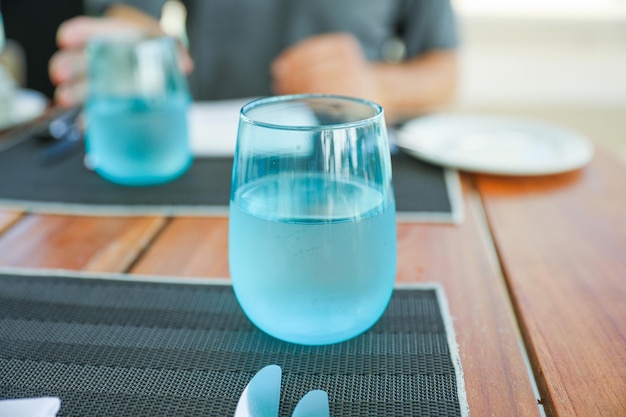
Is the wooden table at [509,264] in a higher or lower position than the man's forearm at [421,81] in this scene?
higher

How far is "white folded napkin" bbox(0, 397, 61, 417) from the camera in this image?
1.03 feet

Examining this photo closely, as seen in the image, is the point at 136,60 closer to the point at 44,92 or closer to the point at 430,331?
Answer: the point at 430,331

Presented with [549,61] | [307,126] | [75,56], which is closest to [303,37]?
[75,56]

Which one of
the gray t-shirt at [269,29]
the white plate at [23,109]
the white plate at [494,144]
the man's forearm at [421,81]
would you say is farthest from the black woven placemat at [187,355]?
the gray t-shirt at [269,29]

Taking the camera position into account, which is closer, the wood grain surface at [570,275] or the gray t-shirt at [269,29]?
the wood grain surface at [570,275]

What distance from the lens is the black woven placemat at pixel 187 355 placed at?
0.35 meters

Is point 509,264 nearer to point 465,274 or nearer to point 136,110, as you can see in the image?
point 465,274

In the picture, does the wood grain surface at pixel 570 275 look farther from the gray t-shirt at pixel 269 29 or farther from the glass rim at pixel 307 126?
the gray t-shirt at pixel 269 29

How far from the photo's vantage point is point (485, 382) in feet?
1.20

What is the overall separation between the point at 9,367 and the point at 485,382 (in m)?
0.30

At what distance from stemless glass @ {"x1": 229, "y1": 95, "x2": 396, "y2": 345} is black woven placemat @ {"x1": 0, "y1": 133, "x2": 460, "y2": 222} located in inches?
9.8

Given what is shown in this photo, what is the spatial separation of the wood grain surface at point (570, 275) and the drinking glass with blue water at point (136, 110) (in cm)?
36

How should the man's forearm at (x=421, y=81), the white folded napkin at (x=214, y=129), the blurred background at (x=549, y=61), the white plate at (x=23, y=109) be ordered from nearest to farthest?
the white folded napkin at (x=214, y=129)
the white plate at (x=23, y=109)
the man's forearm at (x=421, y=81)
the blurred background at (x=549, y=61)

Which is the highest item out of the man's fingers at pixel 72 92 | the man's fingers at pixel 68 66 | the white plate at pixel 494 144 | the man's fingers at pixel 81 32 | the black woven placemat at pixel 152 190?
the man's fingers at pixel 81 32
